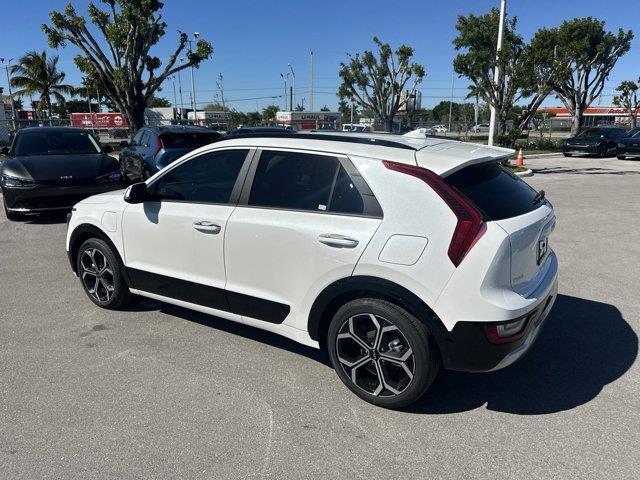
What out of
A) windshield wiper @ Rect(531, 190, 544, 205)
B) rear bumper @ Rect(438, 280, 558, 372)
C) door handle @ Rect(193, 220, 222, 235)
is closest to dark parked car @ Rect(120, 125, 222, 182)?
door handle @ Rect(193, 220, 222, 235)

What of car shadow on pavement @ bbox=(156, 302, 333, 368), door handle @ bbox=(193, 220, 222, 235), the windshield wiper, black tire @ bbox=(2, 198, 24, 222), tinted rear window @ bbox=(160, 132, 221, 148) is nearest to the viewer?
the windshield wiper

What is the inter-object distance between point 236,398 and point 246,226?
1159mm

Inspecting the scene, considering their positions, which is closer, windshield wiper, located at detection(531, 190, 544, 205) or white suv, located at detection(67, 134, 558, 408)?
white suv, located at detection(67, 134, 558, 408)

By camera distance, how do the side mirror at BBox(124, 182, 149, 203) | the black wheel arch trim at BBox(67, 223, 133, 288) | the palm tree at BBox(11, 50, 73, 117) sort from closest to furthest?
the side mirror at BBox(124, 182, 149, 203) < the black wheel arch trim at BBox(67, 223, 133, 288) < the palm tree at BBox(11, 50, 73, 117)

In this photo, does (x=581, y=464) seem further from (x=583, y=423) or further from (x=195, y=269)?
(x=195, y=269)

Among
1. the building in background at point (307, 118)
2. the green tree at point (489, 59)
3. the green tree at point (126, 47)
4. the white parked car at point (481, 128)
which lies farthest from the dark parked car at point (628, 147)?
the white parked car at point (481, 128)

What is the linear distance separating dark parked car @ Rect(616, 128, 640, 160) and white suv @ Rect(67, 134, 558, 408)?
23.1 m

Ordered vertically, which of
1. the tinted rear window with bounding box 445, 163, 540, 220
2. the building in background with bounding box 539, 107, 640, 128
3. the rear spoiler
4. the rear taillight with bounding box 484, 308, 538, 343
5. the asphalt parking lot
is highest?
the building in background with bounding box 539, 107, 640, 128

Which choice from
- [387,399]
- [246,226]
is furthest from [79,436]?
[387,399]

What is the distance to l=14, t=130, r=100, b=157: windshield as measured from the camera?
920 cm

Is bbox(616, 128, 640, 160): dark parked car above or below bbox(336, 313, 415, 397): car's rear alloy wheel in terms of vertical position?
above

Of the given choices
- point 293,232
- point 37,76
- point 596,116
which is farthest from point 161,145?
point 596,116

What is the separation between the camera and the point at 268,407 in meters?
3.12

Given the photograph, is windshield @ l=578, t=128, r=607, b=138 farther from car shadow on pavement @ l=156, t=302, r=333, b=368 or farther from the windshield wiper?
car shadow on pavement @ l=156, t=302, r=333, b=368
